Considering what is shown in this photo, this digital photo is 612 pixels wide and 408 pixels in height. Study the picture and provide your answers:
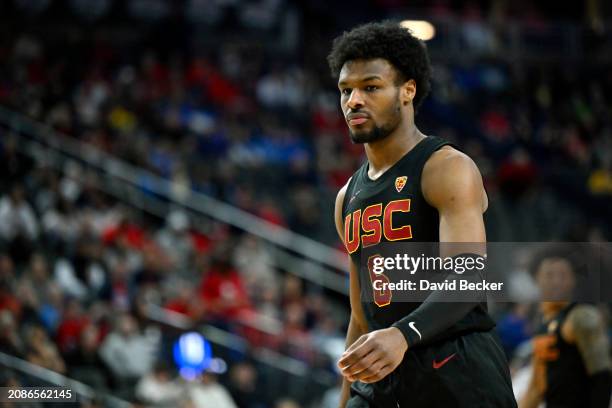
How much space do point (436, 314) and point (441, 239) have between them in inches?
14.0

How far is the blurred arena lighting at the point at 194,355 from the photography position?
1141 cm

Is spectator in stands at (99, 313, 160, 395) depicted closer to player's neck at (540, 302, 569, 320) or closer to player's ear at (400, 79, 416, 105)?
player's neck at (540, 302, 569, 320)

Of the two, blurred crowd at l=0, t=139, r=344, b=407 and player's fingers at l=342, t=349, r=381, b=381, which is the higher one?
blurred crowd at l=0, t=139, r=344, b=407

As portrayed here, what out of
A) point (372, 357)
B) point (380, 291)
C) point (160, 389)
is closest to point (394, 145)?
point (380, 291)

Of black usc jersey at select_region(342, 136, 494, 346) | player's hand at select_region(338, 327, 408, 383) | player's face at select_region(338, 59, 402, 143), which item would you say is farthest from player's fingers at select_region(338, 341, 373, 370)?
player's face at select_region(338, 59, 402, 143)

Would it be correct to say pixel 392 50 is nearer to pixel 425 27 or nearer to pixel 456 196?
pixel 456 196

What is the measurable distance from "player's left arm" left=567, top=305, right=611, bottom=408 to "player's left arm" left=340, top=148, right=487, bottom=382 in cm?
221

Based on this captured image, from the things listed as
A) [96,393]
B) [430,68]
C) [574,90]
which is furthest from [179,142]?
[430,68]

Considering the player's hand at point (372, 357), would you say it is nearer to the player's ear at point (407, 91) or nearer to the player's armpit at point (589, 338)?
the player's ear at point (407, 91)

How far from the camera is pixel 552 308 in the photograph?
21.5 ft

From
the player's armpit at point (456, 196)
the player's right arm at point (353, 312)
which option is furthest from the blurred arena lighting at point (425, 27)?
the player's armpit at point (456, 196)

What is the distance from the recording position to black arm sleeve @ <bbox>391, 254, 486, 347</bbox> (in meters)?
3.91

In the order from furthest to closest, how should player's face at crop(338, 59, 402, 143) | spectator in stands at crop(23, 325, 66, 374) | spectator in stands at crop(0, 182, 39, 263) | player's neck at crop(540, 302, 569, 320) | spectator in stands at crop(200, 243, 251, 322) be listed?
1. spectator in stands at crop(200, 243, 251, 322)
2. spectator in stands at crop(0, 182, 39, 263)
3. spectator in stands at crop(23, 325, 66, 374)
4. player's neck at crop(540, 302, 569, 320)
5. player's face at crop(338, 59, 402, 143)

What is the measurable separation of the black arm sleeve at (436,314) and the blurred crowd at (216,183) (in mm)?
4253
